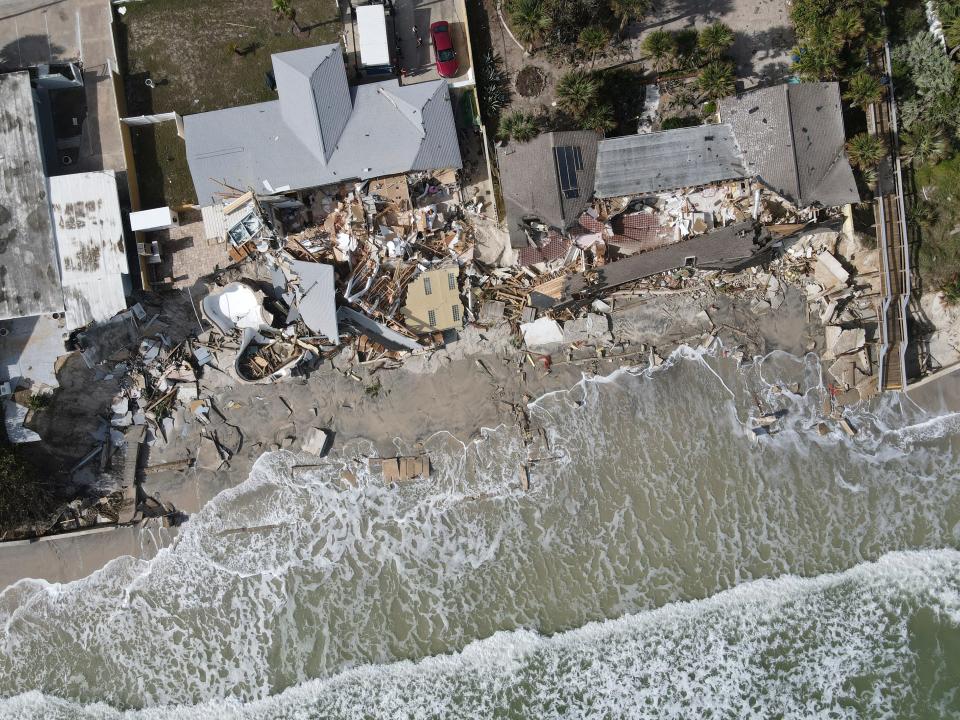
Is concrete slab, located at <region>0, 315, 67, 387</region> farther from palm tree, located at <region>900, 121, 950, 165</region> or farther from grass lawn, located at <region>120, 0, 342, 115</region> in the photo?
palm tree, located at <region>900, 121, 950, 165</region>

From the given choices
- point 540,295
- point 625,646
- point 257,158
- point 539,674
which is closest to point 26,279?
point 257,158

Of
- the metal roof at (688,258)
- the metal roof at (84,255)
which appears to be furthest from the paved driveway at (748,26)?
the metal roof at (84,255)

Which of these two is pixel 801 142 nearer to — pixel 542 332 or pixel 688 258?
pixel 688 258

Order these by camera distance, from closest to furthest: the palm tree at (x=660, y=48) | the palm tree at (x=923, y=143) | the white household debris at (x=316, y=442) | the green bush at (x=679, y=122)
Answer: the palm tree at (x=660, y=48) → the palm tree at (x=923, y=143) → the green bush at (x=679, y=122) → the white household debris at (x=316, y=442)

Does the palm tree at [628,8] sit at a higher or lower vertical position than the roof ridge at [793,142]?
higher

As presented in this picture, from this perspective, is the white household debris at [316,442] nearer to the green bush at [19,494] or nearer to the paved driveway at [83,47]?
the green bush at [19,494]

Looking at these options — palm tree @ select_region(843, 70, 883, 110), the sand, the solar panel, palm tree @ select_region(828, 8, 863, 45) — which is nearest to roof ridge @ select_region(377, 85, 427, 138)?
the solar panel

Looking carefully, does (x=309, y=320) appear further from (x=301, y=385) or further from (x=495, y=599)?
(x=495, y=599)
